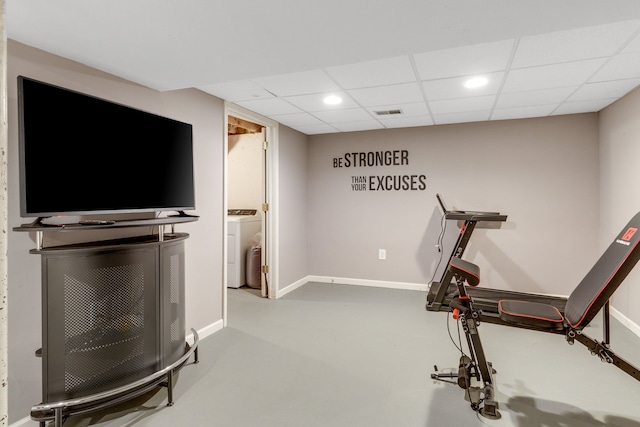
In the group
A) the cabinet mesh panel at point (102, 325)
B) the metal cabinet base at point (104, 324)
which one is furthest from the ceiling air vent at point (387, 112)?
the cabinet mesh panel at point (102, 325)

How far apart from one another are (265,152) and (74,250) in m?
2.91

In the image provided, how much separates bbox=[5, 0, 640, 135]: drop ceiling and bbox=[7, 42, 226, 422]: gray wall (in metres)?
0.11

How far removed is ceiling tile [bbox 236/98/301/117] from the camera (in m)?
3.50

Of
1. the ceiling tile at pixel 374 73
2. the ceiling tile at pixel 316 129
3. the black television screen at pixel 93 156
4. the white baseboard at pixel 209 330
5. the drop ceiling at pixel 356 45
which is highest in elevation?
the ceiling tile at pixel 316 129

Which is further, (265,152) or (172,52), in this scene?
(265,152)

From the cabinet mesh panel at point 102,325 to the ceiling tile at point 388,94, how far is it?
241 cm

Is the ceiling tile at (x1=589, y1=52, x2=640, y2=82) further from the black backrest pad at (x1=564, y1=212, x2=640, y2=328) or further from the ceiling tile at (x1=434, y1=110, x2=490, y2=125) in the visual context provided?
the black backrest pad at (x1=564, y1=212, x2=640, y2=328)

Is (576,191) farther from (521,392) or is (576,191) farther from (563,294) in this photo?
(521,392)

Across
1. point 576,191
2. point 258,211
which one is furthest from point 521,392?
point 258,211

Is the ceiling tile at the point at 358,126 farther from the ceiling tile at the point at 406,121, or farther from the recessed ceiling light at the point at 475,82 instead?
the recessed ceiling light at the point at 475,82

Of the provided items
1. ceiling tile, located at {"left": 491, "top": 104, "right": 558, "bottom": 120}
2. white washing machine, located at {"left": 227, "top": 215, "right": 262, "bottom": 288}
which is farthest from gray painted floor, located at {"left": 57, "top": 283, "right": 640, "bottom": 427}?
ceiling tile, located at {"left": 491, "top": 104, "right": 558, "bottom": 120}

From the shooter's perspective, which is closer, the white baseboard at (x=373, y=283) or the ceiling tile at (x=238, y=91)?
the ceiling tile at (x=238, y=91)

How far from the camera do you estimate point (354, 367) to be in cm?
261

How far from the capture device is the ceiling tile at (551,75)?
2.58 m
